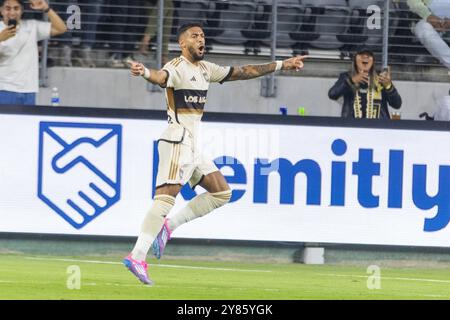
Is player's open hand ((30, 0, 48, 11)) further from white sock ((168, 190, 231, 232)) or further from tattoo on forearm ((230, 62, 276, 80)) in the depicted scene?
white sock ((168, 190, 231, 232))

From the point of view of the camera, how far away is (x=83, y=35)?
1862cm

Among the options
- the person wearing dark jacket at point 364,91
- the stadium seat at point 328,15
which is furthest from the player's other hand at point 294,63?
→ the stadium seat at point 328,15

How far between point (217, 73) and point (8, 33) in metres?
4.24

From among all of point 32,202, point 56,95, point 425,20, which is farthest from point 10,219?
point 425,20

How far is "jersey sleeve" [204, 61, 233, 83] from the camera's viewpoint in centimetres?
1363

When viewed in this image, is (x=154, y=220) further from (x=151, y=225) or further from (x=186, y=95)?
(x=186, y=95)

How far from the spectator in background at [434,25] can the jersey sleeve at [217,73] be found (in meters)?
5.65

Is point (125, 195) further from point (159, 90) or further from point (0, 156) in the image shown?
point (159, 90)

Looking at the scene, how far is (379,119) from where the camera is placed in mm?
16547

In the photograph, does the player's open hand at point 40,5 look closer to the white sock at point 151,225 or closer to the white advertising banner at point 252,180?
the white advertising banner at point 252,180

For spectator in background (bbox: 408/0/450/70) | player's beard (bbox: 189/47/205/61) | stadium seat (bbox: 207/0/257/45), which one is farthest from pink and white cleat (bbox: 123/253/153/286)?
spectator in background (bbox: 408/0/450/70)

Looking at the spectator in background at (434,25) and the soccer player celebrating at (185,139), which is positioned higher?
the spectator in background at (434,25)

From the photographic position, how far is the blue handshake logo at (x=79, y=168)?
637 inches

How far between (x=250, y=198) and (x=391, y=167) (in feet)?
5.20
